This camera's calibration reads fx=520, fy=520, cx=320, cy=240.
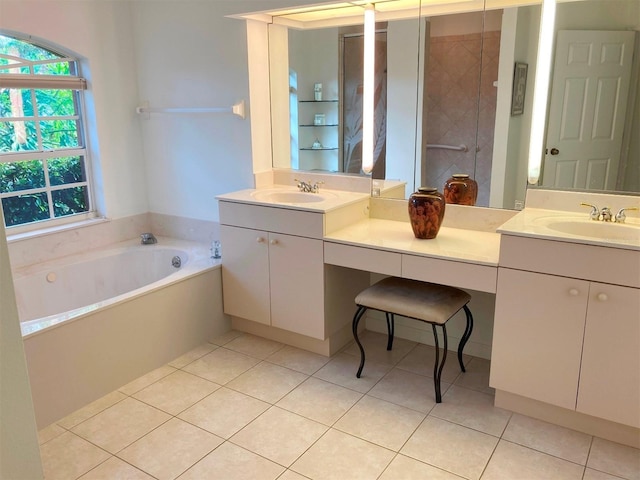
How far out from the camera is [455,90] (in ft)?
8.53

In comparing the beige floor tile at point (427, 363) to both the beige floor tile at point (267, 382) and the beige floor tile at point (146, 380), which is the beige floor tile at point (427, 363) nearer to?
the beige floor tile at point (267, 382)

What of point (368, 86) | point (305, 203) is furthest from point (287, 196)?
point (368, 86)

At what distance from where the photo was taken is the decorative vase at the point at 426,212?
2447 millimetres

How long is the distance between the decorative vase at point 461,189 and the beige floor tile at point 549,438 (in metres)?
1.07

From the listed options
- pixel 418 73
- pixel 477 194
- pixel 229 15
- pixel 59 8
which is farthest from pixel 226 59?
pixel 477 194

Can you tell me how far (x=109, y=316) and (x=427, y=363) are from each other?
5.36ft

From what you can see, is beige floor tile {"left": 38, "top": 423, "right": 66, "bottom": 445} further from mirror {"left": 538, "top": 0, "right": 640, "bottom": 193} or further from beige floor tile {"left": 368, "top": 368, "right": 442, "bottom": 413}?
mirror {"left": 538, "top": 0, "right": 640, "bottom": 193}

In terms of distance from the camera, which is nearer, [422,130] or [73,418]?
[73,418]

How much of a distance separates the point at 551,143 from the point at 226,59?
6.21 feet

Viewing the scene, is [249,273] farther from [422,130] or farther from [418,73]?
[418,73]

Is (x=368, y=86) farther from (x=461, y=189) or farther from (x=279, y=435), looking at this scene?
(x=279, y=435)

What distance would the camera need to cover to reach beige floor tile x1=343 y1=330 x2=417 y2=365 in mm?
2834

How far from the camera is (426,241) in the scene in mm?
2486

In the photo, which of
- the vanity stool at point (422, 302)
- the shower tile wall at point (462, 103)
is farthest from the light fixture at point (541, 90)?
the vanity stool at point (422, 302)
